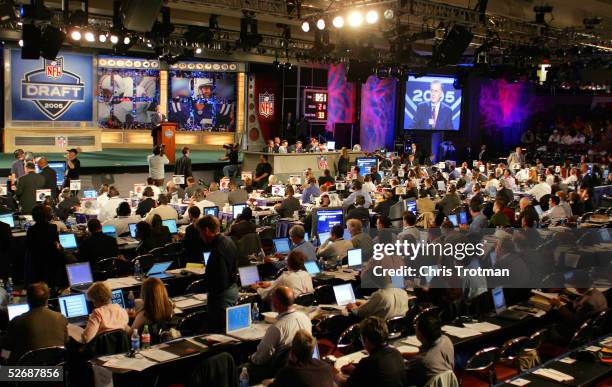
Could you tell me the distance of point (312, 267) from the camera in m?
9.41

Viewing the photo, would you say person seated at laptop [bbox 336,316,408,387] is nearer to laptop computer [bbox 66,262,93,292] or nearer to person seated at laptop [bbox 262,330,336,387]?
person seated at laptop [bbox 262,330,336,387]

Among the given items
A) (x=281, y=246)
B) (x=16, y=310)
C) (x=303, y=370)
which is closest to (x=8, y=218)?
(x=281, y=246)

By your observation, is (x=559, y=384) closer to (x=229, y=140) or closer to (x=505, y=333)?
(x=505, y=333)

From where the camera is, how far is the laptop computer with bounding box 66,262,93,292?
8.13 meters

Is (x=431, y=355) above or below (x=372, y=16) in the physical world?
below

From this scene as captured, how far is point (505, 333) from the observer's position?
8.28 m

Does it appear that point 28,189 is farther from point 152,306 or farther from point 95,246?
point 152,306

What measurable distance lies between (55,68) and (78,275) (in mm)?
16890

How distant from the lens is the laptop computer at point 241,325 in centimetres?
658

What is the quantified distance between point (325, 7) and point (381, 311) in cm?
964

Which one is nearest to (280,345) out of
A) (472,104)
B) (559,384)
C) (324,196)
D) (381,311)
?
(381,311)

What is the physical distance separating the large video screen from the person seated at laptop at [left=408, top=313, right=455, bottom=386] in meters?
23.7

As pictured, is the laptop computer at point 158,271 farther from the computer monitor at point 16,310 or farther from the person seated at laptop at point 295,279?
the computer monitor at point 16,310

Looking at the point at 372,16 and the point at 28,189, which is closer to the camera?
the point at 28,189
